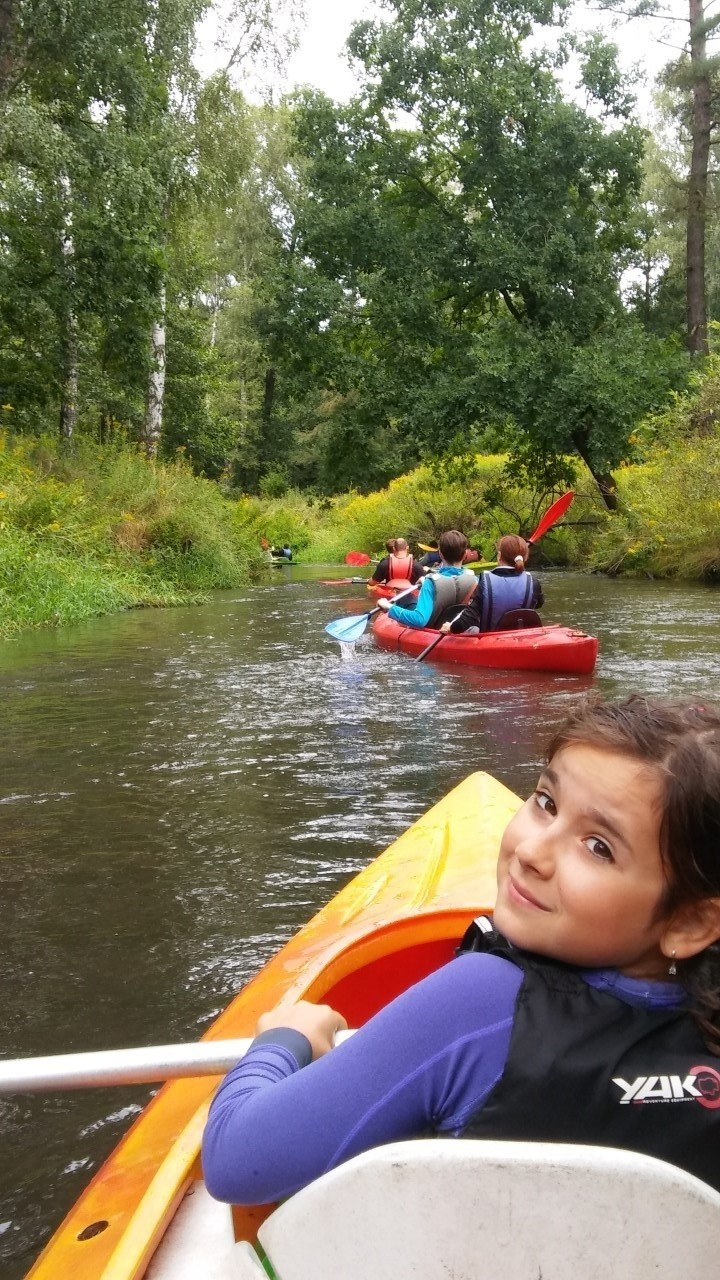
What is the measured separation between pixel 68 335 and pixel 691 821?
38.0ft

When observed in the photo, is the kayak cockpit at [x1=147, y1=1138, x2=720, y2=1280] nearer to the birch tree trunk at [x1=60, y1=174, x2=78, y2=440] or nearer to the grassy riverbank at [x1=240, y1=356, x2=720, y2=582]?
the birch tree trunk at [x1=60, y1=174, x2=78, y2=440]

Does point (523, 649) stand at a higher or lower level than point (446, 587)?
lower

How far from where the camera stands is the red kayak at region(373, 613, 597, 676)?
6.14 metres

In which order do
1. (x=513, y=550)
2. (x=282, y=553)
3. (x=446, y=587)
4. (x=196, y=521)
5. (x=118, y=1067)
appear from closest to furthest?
(x=118, y=1067) → (x=513, y=550) → (x=446, y=587) → (x=196, y=521) → (x=282, y=553)

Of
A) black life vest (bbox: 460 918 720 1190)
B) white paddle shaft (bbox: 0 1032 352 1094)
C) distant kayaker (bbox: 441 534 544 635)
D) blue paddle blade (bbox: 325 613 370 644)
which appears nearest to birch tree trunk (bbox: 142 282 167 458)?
blue paddle blade (bbox: 325 613 370 644)

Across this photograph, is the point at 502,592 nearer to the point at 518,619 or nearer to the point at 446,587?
the point at 518,619

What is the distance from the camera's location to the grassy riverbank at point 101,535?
9102 mm

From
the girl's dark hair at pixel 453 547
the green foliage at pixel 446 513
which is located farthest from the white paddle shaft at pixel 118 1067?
the green foliage at pixel 446 513

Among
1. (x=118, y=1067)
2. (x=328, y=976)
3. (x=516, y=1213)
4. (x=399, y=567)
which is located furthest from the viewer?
(x=399, y=567)

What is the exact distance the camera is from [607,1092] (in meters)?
0.83

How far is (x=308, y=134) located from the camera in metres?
15.1

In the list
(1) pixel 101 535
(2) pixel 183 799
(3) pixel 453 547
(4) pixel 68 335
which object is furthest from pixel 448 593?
(4) pixel 68 335

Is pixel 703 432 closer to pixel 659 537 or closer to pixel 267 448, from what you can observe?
pixel 659 537

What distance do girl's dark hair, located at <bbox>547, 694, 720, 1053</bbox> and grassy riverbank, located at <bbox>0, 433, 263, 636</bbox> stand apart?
777 cm
